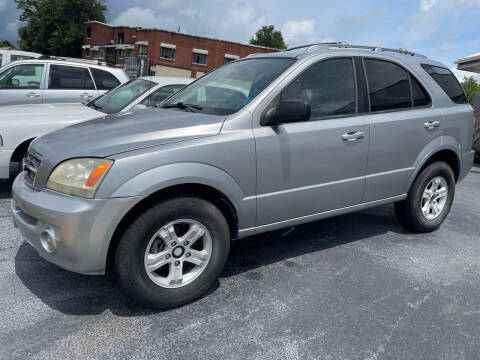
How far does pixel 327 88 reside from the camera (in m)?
3.42

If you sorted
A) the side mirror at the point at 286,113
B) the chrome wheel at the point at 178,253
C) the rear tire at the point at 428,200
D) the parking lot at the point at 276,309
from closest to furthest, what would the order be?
the parking lot at the point at 276,309 → the chrome wheel at the point at 178,253 → the side mirror at the point at 286,113 → the rear tire at the point at 428,200

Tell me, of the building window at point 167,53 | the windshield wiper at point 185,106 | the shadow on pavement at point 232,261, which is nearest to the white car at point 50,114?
the windshield wiper at point 185,106

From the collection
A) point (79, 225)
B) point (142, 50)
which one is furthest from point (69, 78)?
point (142, 50)

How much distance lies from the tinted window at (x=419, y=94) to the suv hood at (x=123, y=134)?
2.17 meters

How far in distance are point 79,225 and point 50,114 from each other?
306 cm

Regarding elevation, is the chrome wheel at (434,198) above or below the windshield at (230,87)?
below

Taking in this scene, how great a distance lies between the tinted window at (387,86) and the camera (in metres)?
3.68

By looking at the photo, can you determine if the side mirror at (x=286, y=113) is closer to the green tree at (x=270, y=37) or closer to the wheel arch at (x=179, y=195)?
the wheel arch at (x=179, y=195)

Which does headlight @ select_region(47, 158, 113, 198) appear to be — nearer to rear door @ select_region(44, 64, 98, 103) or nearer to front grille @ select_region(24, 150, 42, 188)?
front grille @ select_region(24, 150, 42, 188)

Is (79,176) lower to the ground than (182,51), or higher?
lower

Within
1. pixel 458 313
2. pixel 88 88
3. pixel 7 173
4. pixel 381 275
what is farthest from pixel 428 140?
pixel 88 88

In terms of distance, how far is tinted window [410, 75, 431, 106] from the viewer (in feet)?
13.1

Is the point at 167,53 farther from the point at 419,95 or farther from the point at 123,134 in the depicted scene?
the point at 123,134

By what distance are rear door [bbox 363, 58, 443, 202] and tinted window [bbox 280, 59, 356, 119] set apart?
24 cm
